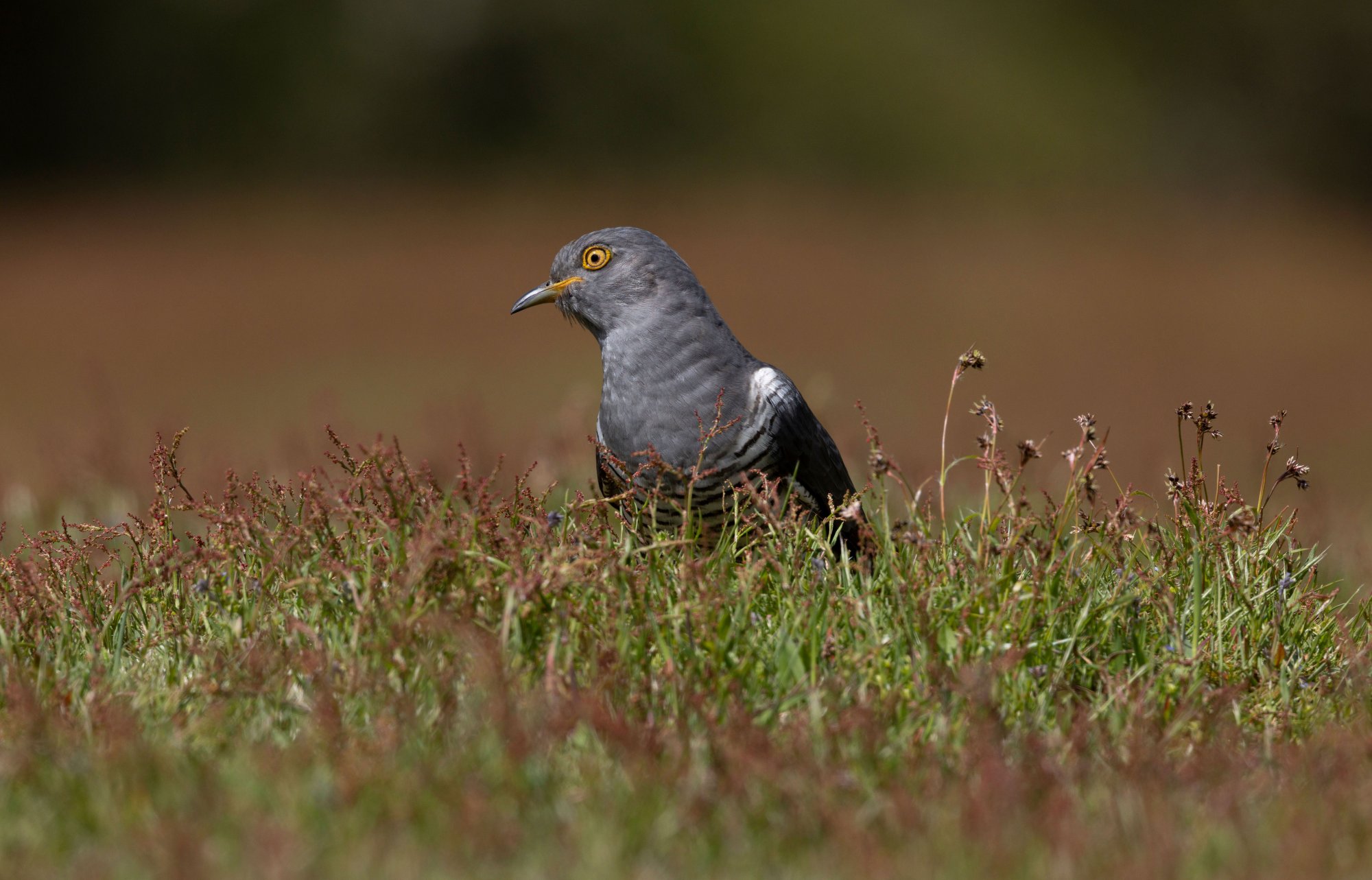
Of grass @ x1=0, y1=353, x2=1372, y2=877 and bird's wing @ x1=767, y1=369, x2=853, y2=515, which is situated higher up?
bird's wing @ x1=767, y1=369, x2=853, y2=515

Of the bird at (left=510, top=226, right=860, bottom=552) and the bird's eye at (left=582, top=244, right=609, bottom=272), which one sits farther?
the bird's eye at (left=582, top=244, right=609, bottom=272)

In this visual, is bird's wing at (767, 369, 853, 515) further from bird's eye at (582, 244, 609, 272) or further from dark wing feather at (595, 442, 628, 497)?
bird's eye at (582, 244, 609, 272)

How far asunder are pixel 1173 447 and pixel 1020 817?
24.4 ft

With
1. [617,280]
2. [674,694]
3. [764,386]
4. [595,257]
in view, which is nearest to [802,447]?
[764,386]

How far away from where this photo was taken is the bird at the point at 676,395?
15.0 feet

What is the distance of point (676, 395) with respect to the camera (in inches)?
185

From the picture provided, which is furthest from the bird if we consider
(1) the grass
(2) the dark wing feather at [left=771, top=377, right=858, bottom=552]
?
(1) the grass

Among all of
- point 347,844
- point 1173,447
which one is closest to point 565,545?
point 347,844

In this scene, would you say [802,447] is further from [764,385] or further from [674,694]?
[674,694]

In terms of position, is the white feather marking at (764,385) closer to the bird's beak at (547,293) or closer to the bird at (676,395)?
the bird at (676,395)

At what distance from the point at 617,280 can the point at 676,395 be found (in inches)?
24.1

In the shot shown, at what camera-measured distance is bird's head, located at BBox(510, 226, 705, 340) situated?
4977 mm

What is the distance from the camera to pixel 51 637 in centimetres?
380

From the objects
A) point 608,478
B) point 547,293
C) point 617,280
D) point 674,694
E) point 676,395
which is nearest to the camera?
point 674,694
